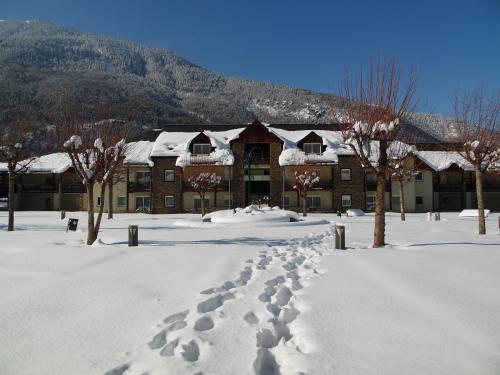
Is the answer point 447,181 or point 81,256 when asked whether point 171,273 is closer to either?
point 81,256

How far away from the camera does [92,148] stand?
41.4 feet

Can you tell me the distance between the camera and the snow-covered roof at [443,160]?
37.7 meters

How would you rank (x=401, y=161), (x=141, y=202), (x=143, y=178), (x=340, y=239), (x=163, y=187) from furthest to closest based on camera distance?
(x=141, y=202), (x=143, y=178), (x=163, y=187), (x=401, y=161), (x=340, y=239)

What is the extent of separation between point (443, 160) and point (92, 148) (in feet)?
134

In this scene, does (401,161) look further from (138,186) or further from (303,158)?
(138,186)

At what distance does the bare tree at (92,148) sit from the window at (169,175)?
74.1 feet

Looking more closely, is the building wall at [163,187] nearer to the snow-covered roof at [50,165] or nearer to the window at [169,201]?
the window at [169,201]

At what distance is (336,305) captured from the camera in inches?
179

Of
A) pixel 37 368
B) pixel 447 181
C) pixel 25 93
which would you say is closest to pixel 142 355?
pixel 37 368

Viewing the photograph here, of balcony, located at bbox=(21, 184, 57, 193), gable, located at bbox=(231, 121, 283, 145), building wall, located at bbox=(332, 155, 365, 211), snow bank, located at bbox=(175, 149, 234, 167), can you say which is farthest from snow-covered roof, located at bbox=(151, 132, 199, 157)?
building wall, located at bbox=(332, 155, 365, 211)

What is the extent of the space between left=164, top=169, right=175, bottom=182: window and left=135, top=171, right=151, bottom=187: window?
225 cm

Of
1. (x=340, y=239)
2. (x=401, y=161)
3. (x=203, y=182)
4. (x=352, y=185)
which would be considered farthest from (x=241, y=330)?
(x=352, y=185)

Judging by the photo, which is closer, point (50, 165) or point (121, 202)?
point (121, 202)

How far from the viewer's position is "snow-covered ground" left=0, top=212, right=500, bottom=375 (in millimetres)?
3020
